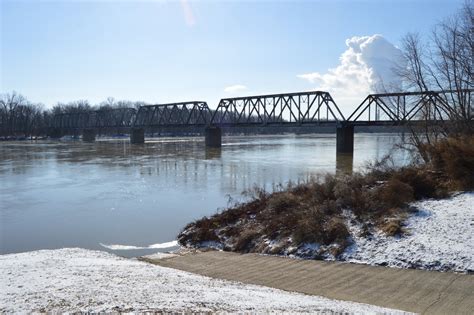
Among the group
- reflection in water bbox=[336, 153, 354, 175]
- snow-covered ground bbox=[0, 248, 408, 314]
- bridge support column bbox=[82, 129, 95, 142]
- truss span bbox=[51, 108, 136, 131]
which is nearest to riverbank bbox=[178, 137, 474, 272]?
snow-covered ground bbox=[0, 248, 408, 314]

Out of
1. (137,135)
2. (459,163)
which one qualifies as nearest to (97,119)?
(137,135)

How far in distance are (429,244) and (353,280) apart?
2.33 meters

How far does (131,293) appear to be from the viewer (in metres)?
6.42

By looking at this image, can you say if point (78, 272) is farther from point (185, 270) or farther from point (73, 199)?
point (73, 199)

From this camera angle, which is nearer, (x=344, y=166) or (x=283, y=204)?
(x=283, y=204)

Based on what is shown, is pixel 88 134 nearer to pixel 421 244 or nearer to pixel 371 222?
pixel 371 222

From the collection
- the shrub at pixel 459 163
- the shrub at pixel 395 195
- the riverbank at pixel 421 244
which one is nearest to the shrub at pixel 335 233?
the riverbank at pixel 421 244

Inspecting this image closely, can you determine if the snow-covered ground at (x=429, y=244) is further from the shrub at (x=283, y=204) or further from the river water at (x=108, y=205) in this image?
the river water at (x=108, y=205)

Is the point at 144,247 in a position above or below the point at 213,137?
below

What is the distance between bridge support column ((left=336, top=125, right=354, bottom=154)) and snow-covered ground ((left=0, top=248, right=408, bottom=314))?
5323cm

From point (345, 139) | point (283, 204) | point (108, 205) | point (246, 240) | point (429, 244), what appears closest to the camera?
point (429, 244)

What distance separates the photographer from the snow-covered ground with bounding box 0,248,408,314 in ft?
18.9

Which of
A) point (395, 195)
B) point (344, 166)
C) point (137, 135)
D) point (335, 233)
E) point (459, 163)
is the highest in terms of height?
point (137, 135)

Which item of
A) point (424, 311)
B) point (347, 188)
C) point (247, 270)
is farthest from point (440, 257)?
point (347, 188)
